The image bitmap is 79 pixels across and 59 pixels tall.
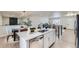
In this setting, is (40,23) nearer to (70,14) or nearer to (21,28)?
(21,28)

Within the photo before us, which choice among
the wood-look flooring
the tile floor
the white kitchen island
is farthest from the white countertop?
the tile floor

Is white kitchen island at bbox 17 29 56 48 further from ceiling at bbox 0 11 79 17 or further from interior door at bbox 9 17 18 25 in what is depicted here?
ceiling at bbox 0 11 79 17

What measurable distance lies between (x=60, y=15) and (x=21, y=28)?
28.6 inches

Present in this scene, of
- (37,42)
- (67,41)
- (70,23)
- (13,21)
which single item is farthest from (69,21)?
(13,21)

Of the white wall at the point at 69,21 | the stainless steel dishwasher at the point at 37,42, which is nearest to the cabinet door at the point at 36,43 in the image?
the stainless steel dishwasher at the point at 37,42

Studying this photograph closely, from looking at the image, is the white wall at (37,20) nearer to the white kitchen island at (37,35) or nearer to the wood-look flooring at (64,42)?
the white kitchen island at (37,35)

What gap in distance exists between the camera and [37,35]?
2.01 m

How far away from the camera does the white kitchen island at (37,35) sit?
1.94 metres

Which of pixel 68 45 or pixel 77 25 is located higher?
pixel 77 25

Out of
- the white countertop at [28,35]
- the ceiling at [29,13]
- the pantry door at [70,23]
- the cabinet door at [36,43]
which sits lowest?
the cabinet door at [36,43]

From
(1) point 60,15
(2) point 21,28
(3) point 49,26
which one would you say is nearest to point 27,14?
(2) point 21,28

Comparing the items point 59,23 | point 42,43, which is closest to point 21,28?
point 42,43
